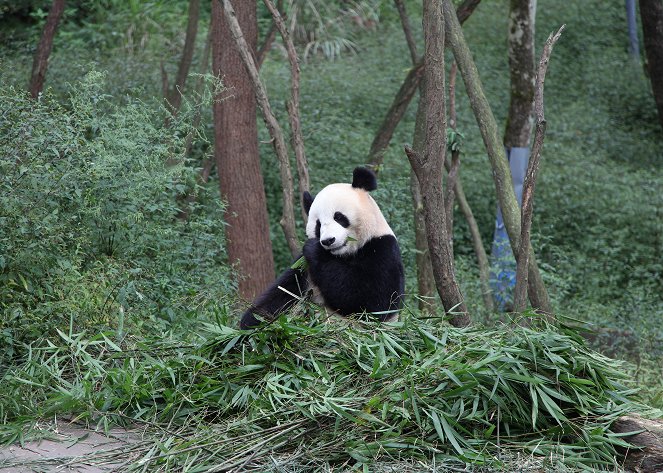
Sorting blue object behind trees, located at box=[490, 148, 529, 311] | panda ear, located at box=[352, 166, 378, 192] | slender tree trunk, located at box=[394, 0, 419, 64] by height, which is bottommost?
blue object behind trees, located at box=[490, 148, 529, 311]

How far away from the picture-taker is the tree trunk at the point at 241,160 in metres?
8.07

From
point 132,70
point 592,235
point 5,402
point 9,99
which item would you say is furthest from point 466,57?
point 132,70

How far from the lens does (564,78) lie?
17078mm

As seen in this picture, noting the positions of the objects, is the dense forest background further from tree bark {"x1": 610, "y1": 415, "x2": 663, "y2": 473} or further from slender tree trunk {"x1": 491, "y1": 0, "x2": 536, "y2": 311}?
slender tree trunk {"x1": 491, "y1": 0, "x2": 536, "y2": 311}

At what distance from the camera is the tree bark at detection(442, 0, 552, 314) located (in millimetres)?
6395

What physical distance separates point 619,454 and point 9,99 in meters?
4.12

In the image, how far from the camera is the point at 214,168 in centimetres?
1280

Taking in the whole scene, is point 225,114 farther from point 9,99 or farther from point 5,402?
point 5,402

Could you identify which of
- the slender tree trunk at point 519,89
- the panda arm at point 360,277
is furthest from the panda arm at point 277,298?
the slender tree trunk at point 519,89

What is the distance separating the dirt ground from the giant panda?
1.16 metres

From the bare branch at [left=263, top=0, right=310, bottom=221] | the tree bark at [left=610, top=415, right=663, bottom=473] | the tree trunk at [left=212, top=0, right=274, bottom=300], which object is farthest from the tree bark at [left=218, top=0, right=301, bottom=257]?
the tree bark at [left=610, top=415, right=663, bottom=473]

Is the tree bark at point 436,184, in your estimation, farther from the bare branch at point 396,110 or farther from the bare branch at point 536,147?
the bare branch at point 396,110

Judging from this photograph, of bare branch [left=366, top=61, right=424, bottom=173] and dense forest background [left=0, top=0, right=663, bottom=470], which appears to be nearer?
dense forest background [left=0, top=0, right=663, bottom=470]

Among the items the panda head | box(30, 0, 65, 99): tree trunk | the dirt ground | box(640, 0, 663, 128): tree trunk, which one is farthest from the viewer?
box(640, 0, 663, 128): tree trunk
